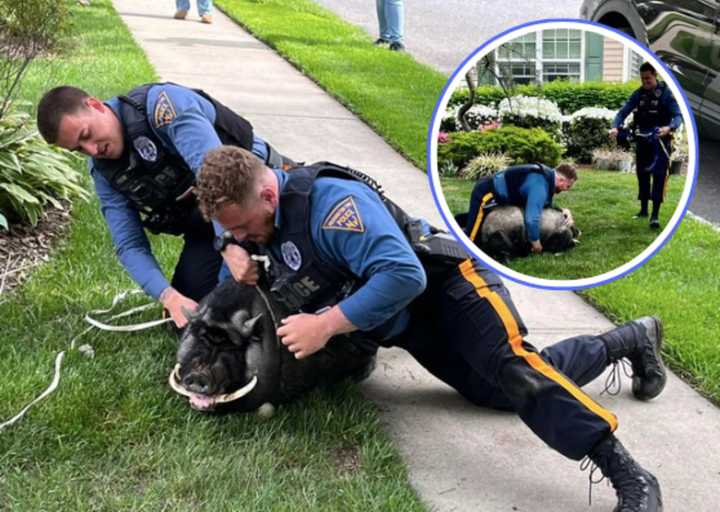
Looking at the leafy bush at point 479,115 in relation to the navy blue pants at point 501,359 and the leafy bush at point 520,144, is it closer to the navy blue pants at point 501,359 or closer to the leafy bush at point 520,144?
the leafy bush at point 520,144

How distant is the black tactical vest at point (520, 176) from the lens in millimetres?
2736

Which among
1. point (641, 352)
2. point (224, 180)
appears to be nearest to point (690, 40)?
point (641, 352)

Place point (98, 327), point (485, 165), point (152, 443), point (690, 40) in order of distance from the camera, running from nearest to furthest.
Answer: point (485, 165) → point (152, 443) → point (98, 327) → point (690, 40)

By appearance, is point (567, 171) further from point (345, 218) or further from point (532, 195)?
point (345, 218)

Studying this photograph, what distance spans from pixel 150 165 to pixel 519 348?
164 cm

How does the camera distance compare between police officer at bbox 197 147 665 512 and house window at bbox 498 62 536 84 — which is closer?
house window at bbox 498 62 536 84

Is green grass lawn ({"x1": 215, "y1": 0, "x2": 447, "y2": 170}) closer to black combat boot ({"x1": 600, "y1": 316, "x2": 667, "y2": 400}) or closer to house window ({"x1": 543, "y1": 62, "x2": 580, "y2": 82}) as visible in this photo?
black combat boot ({"x1": 600, "y1": 316, "x2": 667, "y2": 400})

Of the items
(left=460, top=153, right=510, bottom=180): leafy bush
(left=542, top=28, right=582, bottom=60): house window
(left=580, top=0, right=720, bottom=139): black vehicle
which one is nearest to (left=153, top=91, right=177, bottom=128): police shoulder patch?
(left=460, top=153, right=510, bottom=180): leafy bush

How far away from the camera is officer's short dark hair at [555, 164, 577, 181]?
2.73 metres

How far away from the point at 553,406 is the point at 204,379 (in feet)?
4.00

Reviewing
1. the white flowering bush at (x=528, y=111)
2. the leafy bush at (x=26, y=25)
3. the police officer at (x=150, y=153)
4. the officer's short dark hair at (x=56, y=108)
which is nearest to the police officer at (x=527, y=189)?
the white flowering bush at (x=528, y=111)

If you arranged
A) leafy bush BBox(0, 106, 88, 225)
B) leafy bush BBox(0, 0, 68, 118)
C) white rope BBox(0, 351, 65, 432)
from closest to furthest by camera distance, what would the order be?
white rope BBox(0, 351, 65, 432) → leafy bush BBox(0, 106, 88, 225) → leafy bush BBox(0, 0, 68, 118)

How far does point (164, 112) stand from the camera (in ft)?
12.5

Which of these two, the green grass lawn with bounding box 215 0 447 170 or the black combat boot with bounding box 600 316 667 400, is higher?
the black combat boot with bounding box 600 316 667 400
